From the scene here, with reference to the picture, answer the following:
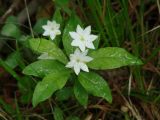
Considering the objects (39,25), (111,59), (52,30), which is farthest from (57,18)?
(111,59)

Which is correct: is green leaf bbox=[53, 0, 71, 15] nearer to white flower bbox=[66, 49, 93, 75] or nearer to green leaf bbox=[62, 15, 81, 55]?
green leaf bbox=[62, 15, 81, 55]

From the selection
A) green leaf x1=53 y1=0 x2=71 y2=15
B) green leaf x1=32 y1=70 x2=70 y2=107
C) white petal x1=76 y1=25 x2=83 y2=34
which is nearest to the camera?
green leaf x1=32 y1=70 x2=70 y2=107

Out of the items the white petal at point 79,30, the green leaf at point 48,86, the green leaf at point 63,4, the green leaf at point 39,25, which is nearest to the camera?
the green leaf at point 48,86

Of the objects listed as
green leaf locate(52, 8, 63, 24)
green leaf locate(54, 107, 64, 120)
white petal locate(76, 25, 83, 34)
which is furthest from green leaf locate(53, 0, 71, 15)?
green leaf locate(54, 107, 64, 120)

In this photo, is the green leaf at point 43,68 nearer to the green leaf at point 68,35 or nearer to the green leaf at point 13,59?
the green leaf at point 68,35

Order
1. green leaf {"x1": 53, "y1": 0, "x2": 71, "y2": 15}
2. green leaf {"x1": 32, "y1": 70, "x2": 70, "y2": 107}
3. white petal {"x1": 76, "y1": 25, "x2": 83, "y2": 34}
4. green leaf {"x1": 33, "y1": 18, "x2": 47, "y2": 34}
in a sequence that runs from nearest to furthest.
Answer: green leaf {"x1": 32, "y1": 70, "x2": 70, "y2": 107}, white petal {"x1": 76, "y1": 25, "x2": 83, "y2": 34}, green leaf {"x1": 53, "y1": 0, "x2": 71, "y2": 15}, green leaf {"x1": 33, "y1": 18, "x2": 47, "y2": 34}

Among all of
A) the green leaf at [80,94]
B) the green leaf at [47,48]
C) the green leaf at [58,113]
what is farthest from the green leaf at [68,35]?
the green leaf at [58,113]
